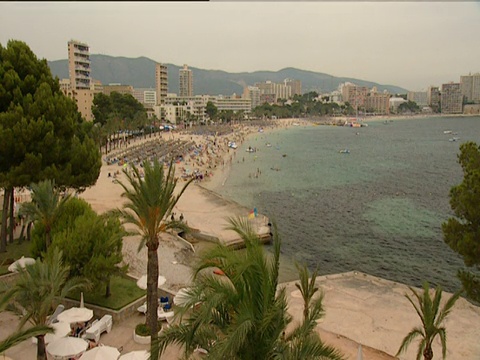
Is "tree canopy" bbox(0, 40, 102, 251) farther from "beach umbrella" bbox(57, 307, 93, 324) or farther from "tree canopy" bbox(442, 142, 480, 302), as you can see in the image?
"tree canopy" bbox(442, 142, 480, 302)

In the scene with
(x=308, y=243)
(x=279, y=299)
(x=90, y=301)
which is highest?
(x=279, y=299)

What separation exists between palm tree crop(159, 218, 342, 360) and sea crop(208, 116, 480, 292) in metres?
9.16

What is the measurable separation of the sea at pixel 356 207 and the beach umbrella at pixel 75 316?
7.82 m

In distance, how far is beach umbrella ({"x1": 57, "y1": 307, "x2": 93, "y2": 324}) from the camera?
1127cm

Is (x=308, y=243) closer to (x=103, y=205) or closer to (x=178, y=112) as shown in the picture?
(x=103, y=205)

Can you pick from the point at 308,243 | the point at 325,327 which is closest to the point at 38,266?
the point at 325,327

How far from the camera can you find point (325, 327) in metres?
13.1

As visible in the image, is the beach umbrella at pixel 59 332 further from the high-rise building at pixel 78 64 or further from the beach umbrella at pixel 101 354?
the high-rise building at pixel 78 64

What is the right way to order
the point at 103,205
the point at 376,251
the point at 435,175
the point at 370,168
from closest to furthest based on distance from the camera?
the point at 376,251 < the point at 103,205 < the point at 435,175 < the point at 370,168

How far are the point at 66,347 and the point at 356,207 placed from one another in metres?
27.9

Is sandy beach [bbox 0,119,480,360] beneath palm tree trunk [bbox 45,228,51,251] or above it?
beneath

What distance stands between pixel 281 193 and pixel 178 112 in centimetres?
9111

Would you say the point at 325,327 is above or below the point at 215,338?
below

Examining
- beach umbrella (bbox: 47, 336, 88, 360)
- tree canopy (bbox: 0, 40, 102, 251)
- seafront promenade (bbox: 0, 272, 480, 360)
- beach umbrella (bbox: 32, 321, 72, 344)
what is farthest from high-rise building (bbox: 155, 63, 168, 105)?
beach umbrella (bbox: 47, 336, 88, 360)
